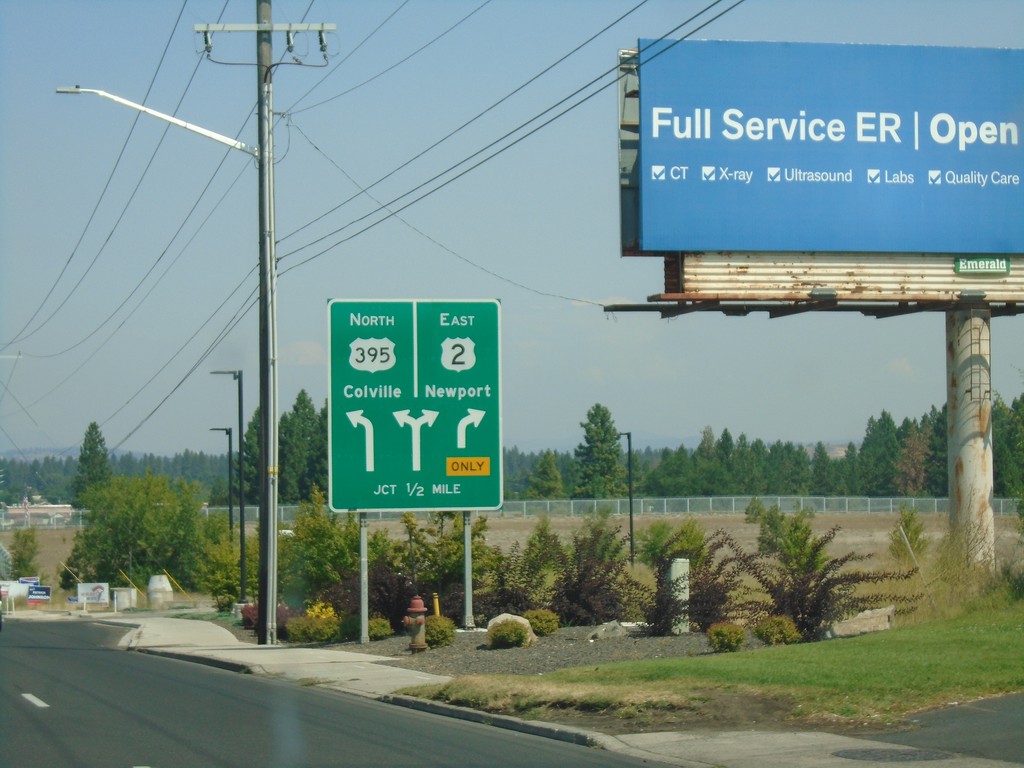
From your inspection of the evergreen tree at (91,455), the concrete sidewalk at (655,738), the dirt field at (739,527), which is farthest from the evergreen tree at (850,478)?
the concrete sidewalk at (655,738)

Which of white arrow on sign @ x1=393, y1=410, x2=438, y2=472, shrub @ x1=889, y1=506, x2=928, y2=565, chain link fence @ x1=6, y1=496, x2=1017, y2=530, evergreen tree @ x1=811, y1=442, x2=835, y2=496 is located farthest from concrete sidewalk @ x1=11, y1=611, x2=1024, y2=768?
evergreen tree @ x1=811, y1=442, x2=835, y2=496

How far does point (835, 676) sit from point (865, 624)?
5.88 meters

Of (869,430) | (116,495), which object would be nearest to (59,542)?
(116,495)

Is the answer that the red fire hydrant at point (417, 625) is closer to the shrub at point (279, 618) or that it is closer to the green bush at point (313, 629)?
the green bush at point (313, 629)

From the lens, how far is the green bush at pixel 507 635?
69.1ft

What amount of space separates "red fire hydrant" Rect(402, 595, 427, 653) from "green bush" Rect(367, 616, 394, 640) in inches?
98.6

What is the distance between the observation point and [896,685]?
43.8 ft

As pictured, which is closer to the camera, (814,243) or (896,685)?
(896,685)

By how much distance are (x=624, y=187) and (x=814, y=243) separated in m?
3.83

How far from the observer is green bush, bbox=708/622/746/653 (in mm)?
18250

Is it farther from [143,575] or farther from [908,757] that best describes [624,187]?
[143,575]

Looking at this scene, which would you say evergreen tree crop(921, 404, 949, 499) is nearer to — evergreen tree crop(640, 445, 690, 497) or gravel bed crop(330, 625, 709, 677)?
evergreen tree crop(640, 445, 690, 497)

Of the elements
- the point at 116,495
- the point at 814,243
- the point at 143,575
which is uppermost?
the point at 814,243

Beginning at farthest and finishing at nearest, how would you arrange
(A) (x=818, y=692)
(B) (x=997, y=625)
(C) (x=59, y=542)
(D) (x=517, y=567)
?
(C) (x=59, y=542), (D) (x=517, y=567), (B) (x=997, y=625), (A) (x=818, y=692)
